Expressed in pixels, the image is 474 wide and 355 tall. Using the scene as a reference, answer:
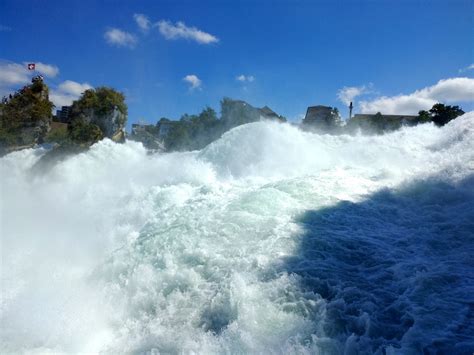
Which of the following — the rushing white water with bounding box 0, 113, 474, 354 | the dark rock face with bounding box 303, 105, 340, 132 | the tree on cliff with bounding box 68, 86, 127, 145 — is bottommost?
the rushing white water with bounding box 0, 113, 474, 354

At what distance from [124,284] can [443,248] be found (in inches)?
242

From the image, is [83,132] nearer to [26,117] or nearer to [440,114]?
[26,117]

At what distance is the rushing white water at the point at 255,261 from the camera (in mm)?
4703

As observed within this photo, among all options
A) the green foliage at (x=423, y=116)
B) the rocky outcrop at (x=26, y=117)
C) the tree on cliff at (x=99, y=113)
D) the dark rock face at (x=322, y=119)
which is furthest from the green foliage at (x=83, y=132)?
the green foliage at (x=423, y=116)

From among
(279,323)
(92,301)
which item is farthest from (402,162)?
(92,301)

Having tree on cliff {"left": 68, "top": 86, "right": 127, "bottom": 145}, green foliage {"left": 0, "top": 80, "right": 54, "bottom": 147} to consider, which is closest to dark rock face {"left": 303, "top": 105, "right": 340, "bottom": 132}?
tree on cliff {"left": 68, "top": 86, "right": 127, "bottom": 145}

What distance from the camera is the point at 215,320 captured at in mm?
5039

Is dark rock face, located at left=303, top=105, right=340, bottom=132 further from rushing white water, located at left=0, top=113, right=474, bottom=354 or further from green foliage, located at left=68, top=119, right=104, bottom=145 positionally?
rushing white water, located at left=0, top=113, right=474, bottom=354

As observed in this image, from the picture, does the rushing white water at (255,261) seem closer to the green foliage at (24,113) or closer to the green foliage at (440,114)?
the green foliage at (24,113)

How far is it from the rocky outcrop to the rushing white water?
14.3 metres

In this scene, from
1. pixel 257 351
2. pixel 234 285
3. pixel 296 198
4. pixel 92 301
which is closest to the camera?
pixel 257 351

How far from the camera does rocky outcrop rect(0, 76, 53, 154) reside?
82.5ft

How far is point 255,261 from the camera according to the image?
20.3 feet

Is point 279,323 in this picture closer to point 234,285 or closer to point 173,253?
point 234,285
